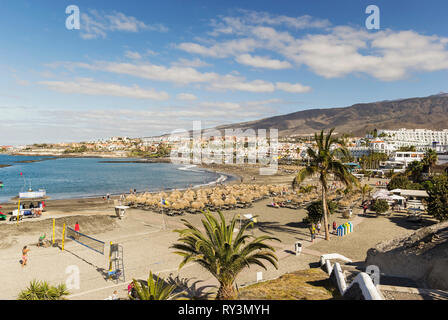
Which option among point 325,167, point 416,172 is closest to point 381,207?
point 325,167

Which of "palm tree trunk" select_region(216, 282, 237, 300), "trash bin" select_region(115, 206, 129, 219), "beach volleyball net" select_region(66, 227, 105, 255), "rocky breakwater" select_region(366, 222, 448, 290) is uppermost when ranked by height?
"rocky breakwater" select_region(366, 222, 448, 290)

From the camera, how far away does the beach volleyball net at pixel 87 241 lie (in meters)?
16.7

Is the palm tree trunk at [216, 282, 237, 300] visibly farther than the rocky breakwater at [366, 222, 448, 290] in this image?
Yes

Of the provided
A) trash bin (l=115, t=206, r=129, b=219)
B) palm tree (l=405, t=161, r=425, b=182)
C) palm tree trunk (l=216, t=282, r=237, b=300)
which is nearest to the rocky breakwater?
palm tree trunk (l=216, t=282, r=237, b=300)

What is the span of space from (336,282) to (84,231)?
59.1ft

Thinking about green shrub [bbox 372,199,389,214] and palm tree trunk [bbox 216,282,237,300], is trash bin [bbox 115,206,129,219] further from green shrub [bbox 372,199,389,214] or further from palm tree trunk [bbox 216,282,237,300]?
green shrub [bbox 372,199,389,214]

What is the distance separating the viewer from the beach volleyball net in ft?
54.7

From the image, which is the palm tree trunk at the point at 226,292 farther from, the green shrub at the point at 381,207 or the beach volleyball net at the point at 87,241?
the green shrub at the point at 381,207

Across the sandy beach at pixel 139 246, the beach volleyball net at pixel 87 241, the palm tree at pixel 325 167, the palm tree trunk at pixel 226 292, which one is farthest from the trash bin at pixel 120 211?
the palm tree trunk at pixel 226 292

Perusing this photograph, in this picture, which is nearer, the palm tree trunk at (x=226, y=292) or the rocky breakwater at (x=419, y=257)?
the rocky breakwater at (x=419, y=257)

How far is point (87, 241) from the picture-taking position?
59.7ft

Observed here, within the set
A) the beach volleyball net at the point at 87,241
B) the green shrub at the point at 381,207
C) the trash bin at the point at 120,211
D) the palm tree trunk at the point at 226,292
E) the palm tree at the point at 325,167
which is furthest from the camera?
the trash bin at the point at 120,211
